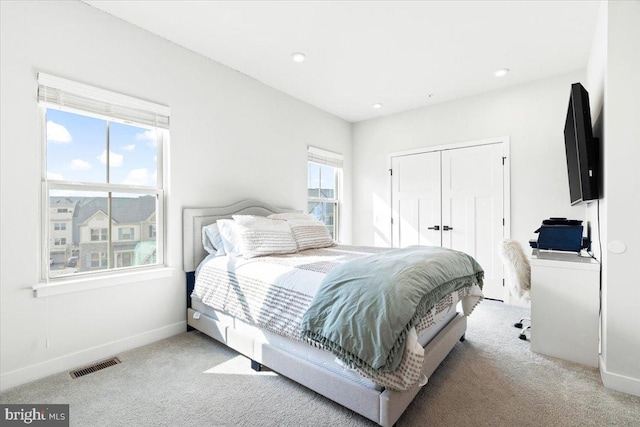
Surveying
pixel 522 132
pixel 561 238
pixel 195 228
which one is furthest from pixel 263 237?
pixel 522 132

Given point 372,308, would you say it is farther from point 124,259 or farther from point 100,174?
point 100,174

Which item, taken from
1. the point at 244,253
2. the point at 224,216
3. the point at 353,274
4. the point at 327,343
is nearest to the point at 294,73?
the point at 224,216

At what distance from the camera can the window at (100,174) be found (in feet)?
7.09

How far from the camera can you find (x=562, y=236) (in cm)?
249

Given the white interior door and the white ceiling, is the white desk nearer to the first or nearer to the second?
the white interior door

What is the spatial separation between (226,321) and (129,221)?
4.02ft

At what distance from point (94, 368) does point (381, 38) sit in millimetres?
3556

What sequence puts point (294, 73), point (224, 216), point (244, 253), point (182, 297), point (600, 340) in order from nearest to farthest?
point (600, 340) → point (244, 253) → point (182, 297) → point (224, 216) → point (294, 73)

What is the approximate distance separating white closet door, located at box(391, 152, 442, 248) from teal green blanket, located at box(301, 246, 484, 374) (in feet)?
8.79

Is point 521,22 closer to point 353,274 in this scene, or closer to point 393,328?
point 353,274

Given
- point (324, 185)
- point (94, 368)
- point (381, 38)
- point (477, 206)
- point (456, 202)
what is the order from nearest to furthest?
point (94, 368), point (381, 38), point (477, 206), point (456, 202), point (324, 185)

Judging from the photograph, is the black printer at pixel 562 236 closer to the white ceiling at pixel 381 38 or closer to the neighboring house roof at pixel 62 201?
the white ceiling at pixel 381 38

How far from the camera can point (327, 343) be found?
4.93 feet

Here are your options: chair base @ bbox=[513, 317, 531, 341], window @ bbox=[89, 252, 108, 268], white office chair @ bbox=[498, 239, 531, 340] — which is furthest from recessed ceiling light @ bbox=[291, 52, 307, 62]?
chair base @ bbox=[513, 317, 531, 341]
